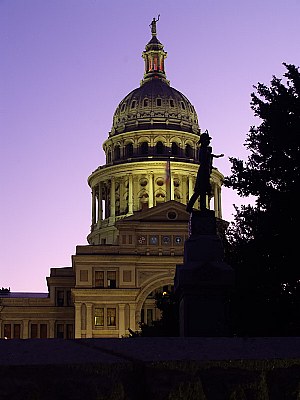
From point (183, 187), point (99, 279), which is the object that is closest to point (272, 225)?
point (99, 279)

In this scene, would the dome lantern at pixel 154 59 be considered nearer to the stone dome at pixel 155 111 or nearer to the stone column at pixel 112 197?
the stone dome at pixel 155 111

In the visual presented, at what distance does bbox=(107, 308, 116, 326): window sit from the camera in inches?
3302

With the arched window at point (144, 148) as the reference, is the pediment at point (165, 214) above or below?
below

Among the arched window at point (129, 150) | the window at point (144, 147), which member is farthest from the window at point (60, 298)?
the window at point (144, 147)

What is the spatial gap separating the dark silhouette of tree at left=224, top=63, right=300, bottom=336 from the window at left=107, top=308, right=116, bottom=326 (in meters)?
55.4

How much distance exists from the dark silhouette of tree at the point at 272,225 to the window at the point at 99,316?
5582cm

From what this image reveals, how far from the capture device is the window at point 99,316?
84062mm

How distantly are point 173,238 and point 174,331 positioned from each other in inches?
1967

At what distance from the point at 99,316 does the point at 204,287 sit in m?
70.1

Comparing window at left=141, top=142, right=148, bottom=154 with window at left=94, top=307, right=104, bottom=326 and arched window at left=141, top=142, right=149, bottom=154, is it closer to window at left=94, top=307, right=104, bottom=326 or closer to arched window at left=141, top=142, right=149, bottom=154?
arched window at left=141, top=142, right=149, bottom=154

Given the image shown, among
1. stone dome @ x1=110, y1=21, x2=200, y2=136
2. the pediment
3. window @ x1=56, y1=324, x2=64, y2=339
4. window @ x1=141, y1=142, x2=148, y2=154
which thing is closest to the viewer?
the pediment

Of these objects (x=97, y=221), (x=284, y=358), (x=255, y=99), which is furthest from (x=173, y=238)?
(x=284, y=358)

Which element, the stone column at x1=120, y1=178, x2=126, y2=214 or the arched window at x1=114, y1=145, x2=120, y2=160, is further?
the arched window at x1=114, y1=145, x2=120, y2=160

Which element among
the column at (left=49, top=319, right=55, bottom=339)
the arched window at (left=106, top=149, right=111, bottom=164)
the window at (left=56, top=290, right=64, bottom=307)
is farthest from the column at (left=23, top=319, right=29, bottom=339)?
the arched window at (left=106, top=149, right=111, bottom=164)
